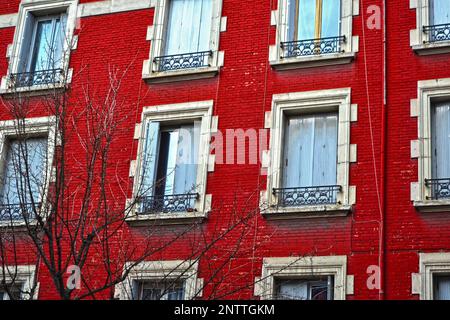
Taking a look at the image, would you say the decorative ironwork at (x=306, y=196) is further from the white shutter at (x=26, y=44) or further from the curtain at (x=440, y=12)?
the white shutter at (x=26, y=44)

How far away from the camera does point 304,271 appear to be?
1603 cm

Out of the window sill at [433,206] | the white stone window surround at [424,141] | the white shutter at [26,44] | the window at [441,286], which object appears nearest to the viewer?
the window at [441,286]

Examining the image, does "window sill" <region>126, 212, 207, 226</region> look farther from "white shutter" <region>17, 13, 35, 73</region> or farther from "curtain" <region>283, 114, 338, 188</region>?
"white shutter" <region>17, 13, 35, 73</region>

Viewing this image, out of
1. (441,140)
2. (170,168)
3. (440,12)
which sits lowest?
(170,168)

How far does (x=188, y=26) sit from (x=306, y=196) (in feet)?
16.2

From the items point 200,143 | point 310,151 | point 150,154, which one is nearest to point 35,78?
point 150,154

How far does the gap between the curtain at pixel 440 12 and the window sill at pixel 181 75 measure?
14.0 feet

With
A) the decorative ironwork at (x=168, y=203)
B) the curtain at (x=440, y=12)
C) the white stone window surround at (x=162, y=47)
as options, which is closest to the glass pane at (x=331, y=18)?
the curtain at (x=440, y=12)

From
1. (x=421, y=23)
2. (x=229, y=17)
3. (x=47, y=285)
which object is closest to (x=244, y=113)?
(x=229, y=17)

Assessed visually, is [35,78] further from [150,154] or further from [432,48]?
[432,48]

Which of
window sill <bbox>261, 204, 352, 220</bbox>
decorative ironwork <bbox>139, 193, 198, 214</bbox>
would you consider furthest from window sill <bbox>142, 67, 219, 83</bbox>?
window sill <bbox>261, 204, 352, 220</bbox>

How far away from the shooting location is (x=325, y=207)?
16266 millimetres

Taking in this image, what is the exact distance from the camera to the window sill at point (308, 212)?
16188mm

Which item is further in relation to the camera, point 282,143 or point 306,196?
point 282,143
